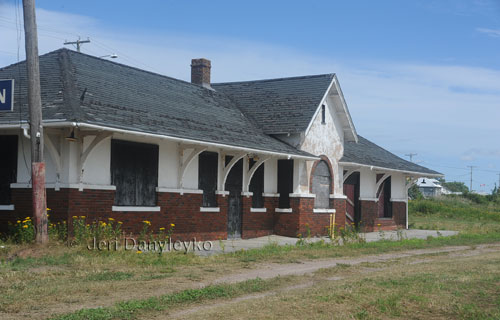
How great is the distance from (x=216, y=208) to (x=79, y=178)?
5.57 m

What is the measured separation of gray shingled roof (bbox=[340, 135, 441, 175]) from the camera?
27864 mm

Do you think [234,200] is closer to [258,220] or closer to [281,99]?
[258,220]

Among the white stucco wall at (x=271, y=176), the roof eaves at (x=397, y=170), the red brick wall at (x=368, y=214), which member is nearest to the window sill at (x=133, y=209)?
the white stucco wall at (x=271, y=176)

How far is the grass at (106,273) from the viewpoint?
30.1 ft

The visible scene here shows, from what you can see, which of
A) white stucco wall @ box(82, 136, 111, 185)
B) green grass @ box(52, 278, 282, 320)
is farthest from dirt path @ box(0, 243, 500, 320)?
white stucco wall @ box(82, 136, 111, 185)

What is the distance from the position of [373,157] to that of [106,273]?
67.0ft

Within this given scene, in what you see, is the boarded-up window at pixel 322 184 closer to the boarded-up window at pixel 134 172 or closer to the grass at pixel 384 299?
the boarded-up window at pixel 134 172

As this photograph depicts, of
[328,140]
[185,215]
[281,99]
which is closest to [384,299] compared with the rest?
[185,215]

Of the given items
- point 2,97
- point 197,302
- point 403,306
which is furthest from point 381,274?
point 2,97

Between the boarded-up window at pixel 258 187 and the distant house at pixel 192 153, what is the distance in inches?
1.5

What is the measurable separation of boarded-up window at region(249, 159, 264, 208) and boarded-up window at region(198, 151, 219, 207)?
2403 millimetres

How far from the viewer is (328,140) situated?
1002 inches

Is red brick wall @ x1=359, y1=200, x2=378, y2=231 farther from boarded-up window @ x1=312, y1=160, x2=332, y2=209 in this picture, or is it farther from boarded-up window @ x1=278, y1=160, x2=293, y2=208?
boarded-up window @ x1=278, y1=160, x2=293, y2=208

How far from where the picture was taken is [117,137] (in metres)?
16.9
